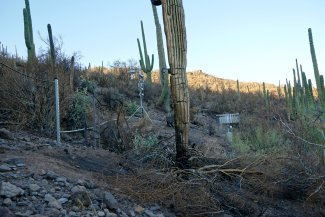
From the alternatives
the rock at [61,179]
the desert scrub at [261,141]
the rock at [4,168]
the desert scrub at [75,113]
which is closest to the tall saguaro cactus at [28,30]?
the desert scrub at [75,113]

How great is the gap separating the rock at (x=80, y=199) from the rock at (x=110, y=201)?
29 centimetres

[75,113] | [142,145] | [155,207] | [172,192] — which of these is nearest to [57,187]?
[155,207]

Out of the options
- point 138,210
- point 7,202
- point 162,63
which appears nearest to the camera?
point 7,202

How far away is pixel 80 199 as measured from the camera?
14.4ft

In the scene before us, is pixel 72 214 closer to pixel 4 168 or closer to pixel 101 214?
pixel 101 214

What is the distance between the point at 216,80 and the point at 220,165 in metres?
33.3

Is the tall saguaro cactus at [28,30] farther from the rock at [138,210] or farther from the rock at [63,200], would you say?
the rock at [63,200]

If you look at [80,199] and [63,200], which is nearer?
[63,200]

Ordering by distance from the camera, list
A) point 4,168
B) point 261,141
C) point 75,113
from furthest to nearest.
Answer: point 261,141 < point 75,113 < point 4,168

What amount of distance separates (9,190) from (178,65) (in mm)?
3666

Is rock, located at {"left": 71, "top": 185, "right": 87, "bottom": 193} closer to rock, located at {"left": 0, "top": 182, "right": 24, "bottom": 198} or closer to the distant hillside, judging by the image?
rock, located at {"left": 0, "top": 182, "right": 24, "bottom": 198}

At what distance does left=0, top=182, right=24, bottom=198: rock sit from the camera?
3.95 meters

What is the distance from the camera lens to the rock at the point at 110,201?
4.63m

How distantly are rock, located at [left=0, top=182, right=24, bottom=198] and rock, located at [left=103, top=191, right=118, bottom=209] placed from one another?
101cm
